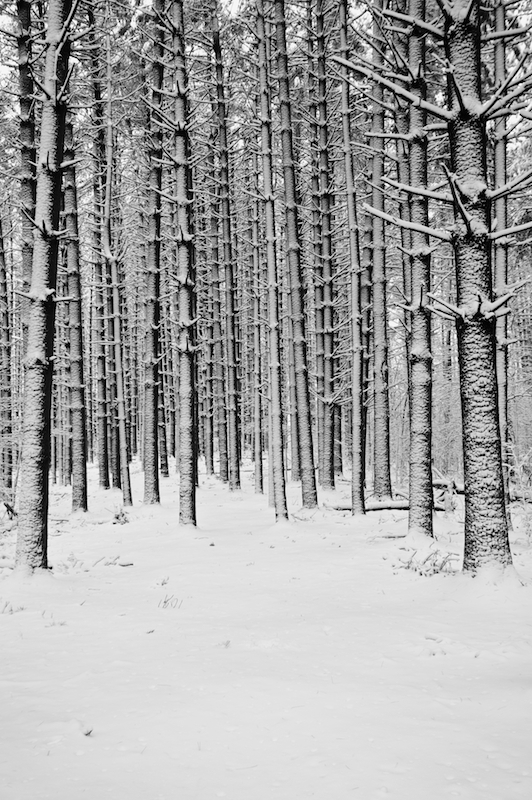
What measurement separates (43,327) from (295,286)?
7.64 metres

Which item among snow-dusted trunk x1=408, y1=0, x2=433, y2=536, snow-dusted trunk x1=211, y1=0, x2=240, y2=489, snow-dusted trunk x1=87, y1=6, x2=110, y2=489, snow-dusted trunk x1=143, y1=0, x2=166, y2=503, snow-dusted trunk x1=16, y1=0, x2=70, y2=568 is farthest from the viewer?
snow-dusted trunk x1=211, y1=0, x2=240, y2=489

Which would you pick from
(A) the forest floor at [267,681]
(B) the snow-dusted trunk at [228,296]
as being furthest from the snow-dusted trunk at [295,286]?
(A) the forest floor at [267,681]

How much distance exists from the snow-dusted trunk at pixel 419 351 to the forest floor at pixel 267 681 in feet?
3.77

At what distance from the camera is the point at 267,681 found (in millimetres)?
3887

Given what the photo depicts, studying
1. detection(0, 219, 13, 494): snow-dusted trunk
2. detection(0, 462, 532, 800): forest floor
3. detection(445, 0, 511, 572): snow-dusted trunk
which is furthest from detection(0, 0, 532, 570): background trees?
detection(0, 462, 532, 800): forest floor

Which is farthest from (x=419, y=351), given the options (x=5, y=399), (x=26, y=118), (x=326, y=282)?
(x=5, y=399)

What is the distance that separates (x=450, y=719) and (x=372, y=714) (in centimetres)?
47

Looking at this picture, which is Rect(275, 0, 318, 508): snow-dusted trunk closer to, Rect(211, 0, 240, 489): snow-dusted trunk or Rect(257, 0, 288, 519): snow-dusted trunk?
Rect(257, 0, 288, 519): snow-dusted trunk

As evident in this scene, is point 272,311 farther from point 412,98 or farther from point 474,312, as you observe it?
point 474,312

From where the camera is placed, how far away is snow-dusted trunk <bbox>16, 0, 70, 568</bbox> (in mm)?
7184

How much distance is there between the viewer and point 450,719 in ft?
10.7

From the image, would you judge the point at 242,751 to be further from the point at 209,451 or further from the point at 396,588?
the point at 209,451

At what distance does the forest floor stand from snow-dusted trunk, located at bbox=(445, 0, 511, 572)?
648mm

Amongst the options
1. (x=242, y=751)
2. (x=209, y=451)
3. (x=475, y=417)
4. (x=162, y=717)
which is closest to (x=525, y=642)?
(x=475, y=417)
